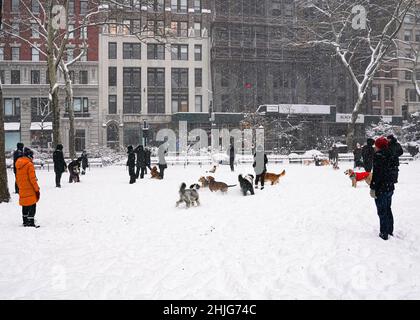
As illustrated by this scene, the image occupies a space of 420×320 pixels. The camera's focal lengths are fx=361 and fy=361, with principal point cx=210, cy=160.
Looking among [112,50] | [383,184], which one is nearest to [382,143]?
[383,184]

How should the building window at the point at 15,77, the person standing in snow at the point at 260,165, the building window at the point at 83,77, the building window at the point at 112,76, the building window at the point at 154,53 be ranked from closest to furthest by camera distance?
1. the person standing in snow at the point at 260,165
2. the building window at the point at 15,77
3. the building window at the point at 83,77
4. the building window at the point at 112,76
5. the building window at the point at 154,53

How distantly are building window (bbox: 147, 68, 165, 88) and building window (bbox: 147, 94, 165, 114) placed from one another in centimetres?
149

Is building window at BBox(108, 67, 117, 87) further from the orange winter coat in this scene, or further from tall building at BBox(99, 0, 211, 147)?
the orange winter coat

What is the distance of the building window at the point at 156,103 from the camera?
50.2 metres

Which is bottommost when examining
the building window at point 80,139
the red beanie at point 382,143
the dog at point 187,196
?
the dog at point 187,196

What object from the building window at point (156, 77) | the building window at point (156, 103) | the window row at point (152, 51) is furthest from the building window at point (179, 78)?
the building window at point (156, 103)

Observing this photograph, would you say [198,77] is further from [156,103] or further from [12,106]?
[12,106]

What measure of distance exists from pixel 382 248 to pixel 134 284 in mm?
4258

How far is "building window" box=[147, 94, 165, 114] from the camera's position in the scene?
5025 cm

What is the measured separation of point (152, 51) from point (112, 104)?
9.32m

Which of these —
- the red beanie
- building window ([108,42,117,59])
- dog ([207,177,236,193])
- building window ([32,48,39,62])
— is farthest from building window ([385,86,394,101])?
the red beanie

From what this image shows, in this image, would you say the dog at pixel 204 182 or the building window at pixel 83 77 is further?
the building window at pixel 83 77

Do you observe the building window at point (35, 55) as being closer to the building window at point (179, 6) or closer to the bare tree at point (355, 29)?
the building window at point (179, 6)

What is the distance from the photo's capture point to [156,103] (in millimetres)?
50469
